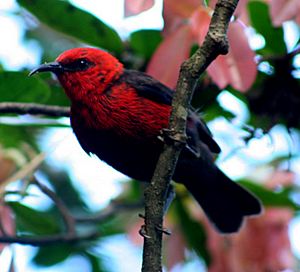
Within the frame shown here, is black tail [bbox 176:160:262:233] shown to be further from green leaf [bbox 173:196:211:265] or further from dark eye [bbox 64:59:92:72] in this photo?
dark eye [bbox 64:59:92:72]

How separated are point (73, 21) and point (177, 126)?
1.50 m

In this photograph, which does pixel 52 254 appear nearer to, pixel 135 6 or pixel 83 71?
pixel 83 71

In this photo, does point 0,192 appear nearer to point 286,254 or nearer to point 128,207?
point 128,207

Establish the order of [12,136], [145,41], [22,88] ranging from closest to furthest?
[22,88], [145,41], [12,136]

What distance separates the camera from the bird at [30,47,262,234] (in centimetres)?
381

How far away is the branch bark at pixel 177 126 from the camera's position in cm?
283

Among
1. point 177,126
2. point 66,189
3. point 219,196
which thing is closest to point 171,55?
point 177,126

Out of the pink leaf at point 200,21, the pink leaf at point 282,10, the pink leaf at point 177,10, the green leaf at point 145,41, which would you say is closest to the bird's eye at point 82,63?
the green leaf at point 145,41

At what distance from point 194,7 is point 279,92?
2.80 ft

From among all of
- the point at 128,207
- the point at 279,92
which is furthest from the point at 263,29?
the point at 128,207

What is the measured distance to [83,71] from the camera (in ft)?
13.4

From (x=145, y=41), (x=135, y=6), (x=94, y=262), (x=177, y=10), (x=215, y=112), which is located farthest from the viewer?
(x=94, y=262)

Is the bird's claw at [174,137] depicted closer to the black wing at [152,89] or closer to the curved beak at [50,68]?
the black wing at [152,89]

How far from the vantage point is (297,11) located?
3.58m
